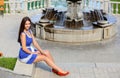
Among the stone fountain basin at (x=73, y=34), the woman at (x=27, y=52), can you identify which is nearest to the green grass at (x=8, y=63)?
the woman at (x=27, y=52)

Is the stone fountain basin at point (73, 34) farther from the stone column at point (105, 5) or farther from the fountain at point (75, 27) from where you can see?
the stone column at point (105, 5)

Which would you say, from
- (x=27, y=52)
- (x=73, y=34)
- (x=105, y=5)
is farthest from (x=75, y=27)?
(x=105, y=5)

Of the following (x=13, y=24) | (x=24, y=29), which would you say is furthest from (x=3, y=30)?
(x=24, y=29)

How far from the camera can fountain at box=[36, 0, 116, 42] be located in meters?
13.4

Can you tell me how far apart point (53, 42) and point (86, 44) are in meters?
1.22

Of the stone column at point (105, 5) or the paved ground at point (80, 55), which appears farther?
the stone column at point (105, 5)

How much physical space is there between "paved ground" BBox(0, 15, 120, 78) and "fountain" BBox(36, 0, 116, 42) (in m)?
0.24

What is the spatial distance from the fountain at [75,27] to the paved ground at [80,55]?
0.79ft

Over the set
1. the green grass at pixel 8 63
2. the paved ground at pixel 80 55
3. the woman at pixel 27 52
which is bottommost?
the paved ground at pixel 80 55

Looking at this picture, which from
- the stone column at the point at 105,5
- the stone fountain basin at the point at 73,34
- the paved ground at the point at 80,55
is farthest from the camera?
the stone column at the point at 105,5

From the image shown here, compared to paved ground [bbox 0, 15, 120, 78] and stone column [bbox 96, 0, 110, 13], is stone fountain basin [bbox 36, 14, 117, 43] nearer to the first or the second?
paved ground [bbox 0, 15, 120, 78]

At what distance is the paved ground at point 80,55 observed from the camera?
9.91 metres

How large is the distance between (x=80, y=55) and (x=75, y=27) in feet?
7.41

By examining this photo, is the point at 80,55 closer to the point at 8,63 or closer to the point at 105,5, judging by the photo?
the point at 8,63
